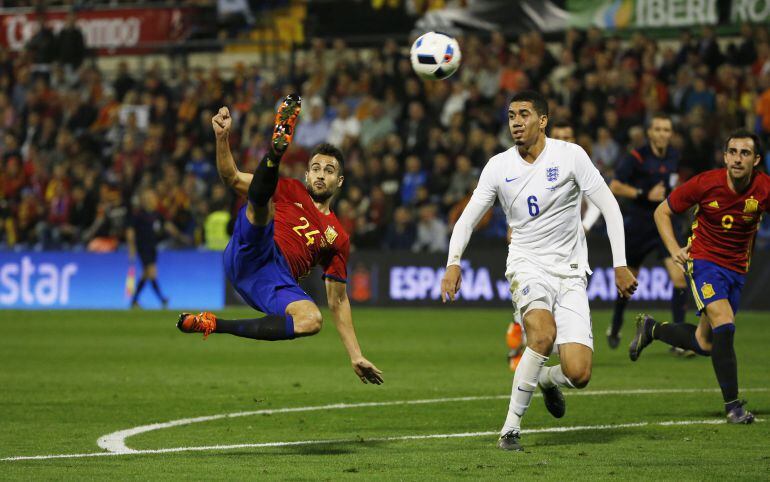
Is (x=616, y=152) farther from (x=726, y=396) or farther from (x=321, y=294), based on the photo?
(x=726, y=396)

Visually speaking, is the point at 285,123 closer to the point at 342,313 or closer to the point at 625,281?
the point at 342,313

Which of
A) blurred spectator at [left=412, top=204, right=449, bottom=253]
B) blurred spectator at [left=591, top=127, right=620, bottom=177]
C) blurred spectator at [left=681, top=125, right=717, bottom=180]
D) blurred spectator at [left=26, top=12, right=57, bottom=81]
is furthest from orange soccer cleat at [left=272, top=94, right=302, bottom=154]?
blurred spectator at [left=26, top=12, right=57, bottom=81]

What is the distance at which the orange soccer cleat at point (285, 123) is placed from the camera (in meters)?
7.85

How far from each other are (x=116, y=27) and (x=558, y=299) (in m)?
26.6

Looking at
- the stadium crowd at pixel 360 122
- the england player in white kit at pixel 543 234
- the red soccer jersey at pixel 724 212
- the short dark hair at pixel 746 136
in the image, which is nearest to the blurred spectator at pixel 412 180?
the stadium crowd at pixel 360 122

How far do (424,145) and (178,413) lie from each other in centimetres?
1526

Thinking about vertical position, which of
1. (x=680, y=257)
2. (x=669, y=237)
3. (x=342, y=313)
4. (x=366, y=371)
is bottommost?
(x=366, y=371)

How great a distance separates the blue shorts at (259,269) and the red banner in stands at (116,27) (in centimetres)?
2437

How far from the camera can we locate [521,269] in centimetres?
869

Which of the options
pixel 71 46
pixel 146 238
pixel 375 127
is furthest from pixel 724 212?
pixel 71 46

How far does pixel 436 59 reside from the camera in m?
10.8

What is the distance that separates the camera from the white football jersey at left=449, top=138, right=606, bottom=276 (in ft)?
28.4

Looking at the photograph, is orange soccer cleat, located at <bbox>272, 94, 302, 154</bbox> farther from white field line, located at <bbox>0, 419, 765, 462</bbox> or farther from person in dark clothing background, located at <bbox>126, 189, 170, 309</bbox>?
person in dark clothing background, located at <bbox>126, 189, 170, 309</bbox>

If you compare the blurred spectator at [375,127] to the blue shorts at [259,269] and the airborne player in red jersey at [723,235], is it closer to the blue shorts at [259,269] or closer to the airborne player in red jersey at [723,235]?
the airborne player in red jersey at [723,235]
